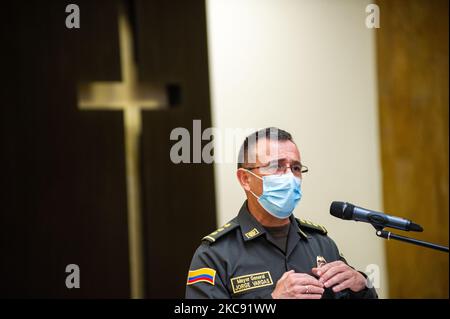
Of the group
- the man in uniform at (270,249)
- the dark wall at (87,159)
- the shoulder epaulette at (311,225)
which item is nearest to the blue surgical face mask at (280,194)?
the man in uniform at (270,249)

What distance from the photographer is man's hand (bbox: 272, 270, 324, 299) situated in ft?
6.02

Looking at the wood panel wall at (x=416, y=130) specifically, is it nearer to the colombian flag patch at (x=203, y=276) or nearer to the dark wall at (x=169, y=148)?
the dark wall at (x=169, y=148)

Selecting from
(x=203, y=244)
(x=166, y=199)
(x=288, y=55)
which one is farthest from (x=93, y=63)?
(x=203, y=244)

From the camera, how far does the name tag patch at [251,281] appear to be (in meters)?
1.91

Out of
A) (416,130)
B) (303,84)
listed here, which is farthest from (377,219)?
(416,130)

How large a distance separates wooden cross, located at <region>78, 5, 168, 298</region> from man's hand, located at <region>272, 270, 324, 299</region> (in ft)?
2.74

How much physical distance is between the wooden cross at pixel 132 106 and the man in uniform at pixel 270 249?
1.92 ft

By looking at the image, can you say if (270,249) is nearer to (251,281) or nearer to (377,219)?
(251,281)

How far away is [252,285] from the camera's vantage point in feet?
6.31

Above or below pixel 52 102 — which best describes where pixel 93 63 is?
above
